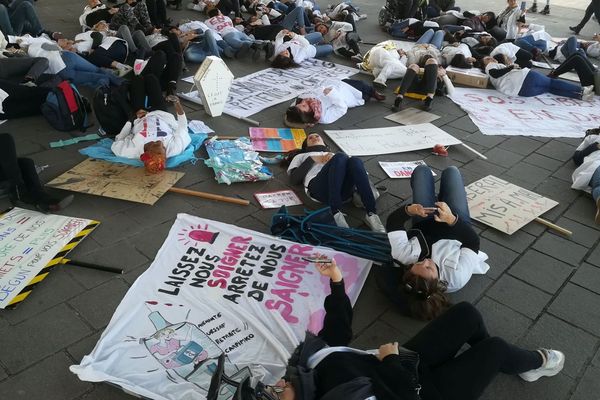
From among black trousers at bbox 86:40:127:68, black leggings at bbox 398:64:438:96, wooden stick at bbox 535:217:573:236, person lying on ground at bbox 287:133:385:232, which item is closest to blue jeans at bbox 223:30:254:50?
black trousers at bbox 86:40:127:68

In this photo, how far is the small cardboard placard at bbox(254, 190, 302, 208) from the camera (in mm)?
4059

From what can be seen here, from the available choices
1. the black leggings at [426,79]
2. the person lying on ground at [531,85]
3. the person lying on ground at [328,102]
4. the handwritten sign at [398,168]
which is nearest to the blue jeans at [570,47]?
the person lying on ground at [531,85]

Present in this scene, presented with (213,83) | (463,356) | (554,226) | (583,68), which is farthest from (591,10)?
(463,356)

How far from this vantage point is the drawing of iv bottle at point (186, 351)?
97.2 inches

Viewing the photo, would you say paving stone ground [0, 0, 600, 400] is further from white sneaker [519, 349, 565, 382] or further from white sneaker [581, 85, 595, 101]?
white sneaker [581, 85, 595, 101]

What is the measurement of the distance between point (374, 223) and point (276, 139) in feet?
6.05

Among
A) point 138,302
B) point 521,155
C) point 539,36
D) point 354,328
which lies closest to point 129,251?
point 138,302

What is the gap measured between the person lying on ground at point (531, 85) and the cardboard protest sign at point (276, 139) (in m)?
3.34

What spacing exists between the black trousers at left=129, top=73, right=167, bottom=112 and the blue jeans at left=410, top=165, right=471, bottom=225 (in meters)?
2.98

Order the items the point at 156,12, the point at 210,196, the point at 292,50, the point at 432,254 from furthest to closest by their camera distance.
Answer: the point at 156,12
the point at 292,50
the point at 210,196
the point at 432,254

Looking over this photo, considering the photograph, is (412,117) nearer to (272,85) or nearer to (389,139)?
(389,139)

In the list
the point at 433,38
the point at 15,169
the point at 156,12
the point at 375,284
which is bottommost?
the point at 375,284

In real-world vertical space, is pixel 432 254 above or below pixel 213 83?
below

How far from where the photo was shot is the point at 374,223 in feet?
12.3
